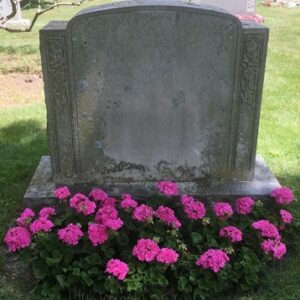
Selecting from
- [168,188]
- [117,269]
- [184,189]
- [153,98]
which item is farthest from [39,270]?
[153,98]

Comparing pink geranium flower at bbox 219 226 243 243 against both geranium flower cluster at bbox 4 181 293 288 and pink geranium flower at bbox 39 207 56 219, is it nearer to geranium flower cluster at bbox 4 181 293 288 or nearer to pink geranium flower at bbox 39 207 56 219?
geranium flower cluster at bbox 4 181 293 288

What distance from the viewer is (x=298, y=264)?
10.9ft

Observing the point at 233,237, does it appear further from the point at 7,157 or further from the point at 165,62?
the point at 7,157

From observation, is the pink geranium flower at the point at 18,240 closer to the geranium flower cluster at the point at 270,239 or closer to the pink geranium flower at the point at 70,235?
the pink geranium flower at the point at 70,235

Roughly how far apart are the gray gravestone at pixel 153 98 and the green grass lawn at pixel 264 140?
2.07 feet

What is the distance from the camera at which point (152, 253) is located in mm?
2928

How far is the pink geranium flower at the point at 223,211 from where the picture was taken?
3277 millimetres

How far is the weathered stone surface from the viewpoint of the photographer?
3.29 m

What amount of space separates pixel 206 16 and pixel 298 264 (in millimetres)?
1750

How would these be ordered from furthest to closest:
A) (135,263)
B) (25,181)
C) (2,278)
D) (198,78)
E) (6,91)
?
(6,91) < (25,181) < (198,78) < (2,278) < (135,263)

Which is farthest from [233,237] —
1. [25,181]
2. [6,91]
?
[6,91]

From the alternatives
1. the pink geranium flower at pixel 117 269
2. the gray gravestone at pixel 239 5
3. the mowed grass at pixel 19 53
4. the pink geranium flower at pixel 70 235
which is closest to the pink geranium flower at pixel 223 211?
the pink geranium flower at pixel 117 269

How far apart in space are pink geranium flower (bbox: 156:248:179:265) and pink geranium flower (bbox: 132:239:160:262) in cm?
3

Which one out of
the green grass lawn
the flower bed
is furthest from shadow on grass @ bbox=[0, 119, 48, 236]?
the flower bed
